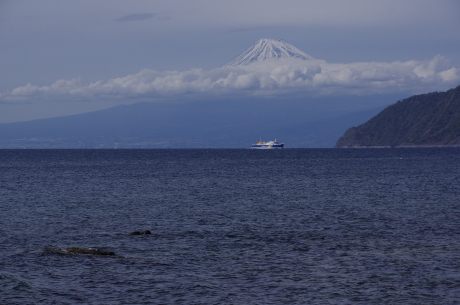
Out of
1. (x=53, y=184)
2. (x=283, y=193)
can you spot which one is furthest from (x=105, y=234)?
(x=53, y=184)

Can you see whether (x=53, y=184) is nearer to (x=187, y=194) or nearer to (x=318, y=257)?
(x=187, y=194)

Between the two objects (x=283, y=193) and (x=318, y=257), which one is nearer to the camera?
(x=318, y=257)

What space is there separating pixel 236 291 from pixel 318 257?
659 cm

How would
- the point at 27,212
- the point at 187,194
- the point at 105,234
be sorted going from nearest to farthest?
the point at 105,234, the point at 27,212, the point at 187,194

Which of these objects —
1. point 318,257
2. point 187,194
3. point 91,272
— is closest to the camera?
point 91,272

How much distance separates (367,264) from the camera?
24828 mm

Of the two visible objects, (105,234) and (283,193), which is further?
(283,193)

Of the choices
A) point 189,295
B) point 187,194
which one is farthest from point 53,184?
point 189,295

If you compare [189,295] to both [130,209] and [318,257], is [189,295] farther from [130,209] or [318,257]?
[130,209]

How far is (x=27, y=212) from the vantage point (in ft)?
142

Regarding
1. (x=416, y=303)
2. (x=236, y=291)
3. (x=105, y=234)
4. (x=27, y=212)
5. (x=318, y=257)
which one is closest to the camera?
(x=416, y=303)

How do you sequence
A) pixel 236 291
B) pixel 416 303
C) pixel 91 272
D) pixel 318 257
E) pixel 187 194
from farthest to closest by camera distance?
1. pixel 187 194
2. pixel 318 257
3. pixel 91 272
4. pixel 236 291
5. pixel 416 303

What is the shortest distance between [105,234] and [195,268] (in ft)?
34.9

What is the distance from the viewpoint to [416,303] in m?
19.6
